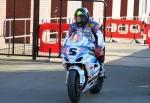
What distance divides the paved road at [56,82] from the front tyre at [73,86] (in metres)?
0.45

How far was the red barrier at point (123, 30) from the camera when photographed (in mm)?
26492

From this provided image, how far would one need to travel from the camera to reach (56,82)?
1196 cm

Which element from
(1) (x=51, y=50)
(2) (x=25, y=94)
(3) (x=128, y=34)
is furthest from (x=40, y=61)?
(3) (x=128, y=34)

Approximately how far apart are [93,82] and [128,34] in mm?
16643

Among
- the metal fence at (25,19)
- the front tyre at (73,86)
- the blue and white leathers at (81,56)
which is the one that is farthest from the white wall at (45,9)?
the front tyre at (73,86)

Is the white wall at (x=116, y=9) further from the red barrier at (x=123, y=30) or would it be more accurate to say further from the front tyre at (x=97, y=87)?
the front tyre at (x=97, y=87)

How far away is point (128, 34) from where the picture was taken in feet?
86.3

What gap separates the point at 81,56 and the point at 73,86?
55 cm

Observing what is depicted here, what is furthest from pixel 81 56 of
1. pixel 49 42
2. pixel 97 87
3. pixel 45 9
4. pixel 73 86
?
pixel 45 9

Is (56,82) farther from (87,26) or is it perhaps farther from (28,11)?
(28,11)

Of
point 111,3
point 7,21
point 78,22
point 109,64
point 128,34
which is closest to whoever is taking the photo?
point 78,22

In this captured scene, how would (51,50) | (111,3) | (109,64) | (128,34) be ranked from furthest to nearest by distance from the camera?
(111,3)
(128,34)
(51,50)
(109,64)

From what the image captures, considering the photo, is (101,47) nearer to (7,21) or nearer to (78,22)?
(78,22)

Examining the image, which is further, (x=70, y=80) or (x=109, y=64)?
(x=109, y=64)
